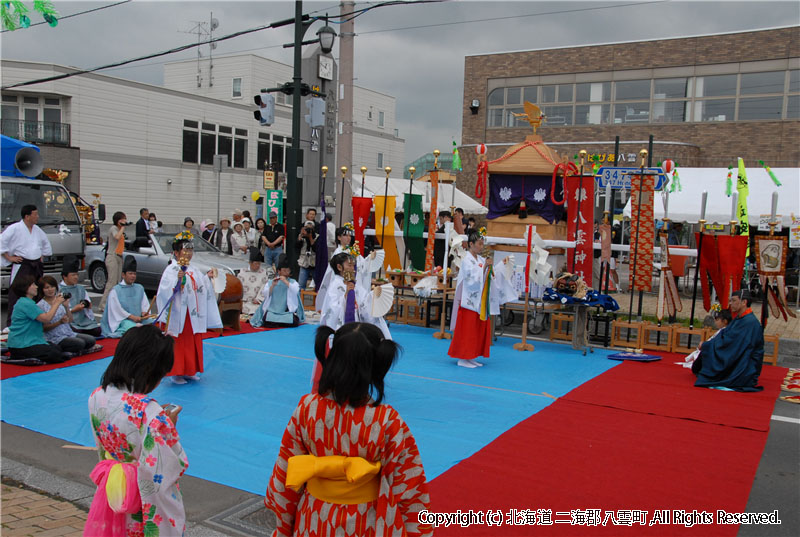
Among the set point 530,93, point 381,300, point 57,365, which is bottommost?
point 57,365

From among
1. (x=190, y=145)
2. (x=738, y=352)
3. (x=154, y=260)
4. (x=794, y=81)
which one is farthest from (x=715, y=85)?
(x=190, y=145)

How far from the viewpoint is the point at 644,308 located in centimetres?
1273

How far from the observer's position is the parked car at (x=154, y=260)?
1271 cm

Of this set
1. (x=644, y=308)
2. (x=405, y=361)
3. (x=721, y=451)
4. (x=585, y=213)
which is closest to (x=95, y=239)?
(x=405, y=361)

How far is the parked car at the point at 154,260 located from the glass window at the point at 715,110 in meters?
17.5

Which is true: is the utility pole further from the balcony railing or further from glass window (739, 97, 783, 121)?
glass window (739, 97, 783, 121)

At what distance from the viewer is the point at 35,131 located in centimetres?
2383

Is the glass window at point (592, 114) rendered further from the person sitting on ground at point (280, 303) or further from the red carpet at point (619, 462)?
the red carpet at point (619, 462)

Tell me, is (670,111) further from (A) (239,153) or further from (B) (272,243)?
(A) (239,153)

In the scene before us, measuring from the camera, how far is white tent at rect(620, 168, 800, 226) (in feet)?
47.9

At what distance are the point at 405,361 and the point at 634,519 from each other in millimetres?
4783

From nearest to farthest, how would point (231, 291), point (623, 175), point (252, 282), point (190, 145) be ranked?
point (623, 175), point (231, 291), point (252, 282), point (190, 145)

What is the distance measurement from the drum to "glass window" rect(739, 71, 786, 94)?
19446 mm

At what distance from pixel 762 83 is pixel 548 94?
7.24 metres
